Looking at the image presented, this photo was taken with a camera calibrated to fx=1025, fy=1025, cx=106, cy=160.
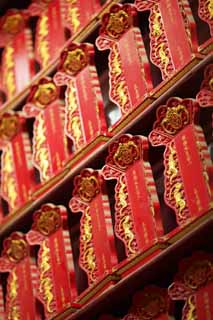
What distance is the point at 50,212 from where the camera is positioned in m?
3.65

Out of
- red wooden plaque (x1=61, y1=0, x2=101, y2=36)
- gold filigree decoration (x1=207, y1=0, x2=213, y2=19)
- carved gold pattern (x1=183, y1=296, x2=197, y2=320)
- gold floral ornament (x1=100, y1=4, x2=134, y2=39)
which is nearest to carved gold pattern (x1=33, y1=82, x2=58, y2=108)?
red wooden plaque (x1=61, y1=0, x2=101, y2=36)

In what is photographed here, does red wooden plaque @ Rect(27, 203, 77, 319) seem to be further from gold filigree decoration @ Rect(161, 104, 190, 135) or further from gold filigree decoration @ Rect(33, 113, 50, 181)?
gold filigree decoration @ Rect(161, 104, 190, 135)

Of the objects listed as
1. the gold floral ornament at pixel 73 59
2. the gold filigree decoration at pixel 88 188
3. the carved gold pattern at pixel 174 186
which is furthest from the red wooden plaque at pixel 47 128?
the carved gold pattern at pixel 174 186

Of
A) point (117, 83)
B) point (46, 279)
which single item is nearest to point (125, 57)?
point (117, 83)

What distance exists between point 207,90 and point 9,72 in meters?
1.33

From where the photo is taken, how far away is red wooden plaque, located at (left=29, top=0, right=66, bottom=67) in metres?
4.06

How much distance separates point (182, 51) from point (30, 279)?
3.23 feet

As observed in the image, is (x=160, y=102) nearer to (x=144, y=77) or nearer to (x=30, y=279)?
(x=144, y=77)

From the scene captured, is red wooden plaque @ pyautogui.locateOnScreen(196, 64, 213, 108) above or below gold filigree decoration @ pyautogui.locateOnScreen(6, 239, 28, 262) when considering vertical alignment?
above

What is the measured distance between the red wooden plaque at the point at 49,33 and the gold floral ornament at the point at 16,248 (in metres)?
0.73

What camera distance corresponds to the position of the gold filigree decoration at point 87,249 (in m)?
3.41

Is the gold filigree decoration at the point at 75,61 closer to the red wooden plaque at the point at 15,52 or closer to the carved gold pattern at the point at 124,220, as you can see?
the red wooden plaque at the point at 15,52

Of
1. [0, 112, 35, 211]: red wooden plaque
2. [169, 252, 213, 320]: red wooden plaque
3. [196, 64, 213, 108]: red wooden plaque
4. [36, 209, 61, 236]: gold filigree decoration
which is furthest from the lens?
[0, 112, 35, 211]: red wooden plaque

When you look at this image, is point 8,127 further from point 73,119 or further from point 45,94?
point 73,119
